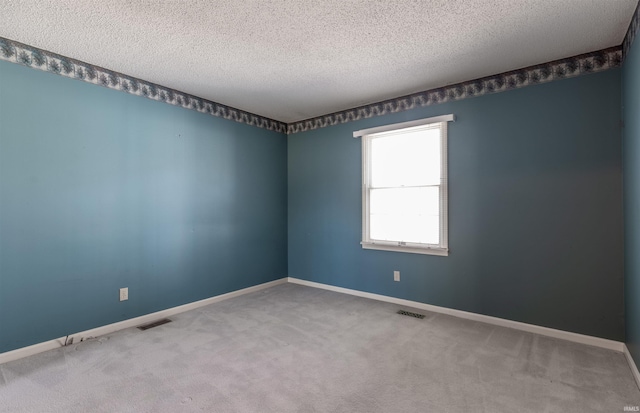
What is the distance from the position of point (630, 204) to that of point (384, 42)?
2.25 metres

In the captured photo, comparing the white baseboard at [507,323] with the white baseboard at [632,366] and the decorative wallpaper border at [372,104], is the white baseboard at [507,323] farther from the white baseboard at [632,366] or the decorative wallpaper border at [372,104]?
the decorative wallpaper border at [372,104]

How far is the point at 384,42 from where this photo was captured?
2.53 m

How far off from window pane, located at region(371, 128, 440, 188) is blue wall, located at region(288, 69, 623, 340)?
20cm

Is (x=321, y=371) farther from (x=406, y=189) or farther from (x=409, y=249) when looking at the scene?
(x=406, y=189)

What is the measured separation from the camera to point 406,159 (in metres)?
3.79

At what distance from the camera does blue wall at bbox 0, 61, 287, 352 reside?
99.0 inches

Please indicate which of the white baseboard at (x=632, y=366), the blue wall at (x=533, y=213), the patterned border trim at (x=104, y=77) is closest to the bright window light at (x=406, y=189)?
the blue wall at (x=533, y=213)

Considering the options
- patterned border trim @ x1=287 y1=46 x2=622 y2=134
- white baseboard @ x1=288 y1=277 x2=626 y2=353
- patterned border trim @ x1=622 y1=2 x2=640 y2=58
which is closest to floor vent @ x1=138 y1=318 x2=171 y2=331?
→ white baseboard @ x1=288 y1=277 x2=626 y2=353

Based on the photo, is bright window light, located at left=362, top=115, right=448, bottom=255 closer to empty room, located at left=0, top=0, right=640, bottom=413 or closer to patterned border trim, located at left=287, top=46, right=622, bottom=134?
empty room, located at left=0, top=0, right=640, bottom=413

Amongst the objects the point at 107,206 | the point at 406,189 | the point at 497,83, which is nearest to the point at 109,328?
the point at 107,206

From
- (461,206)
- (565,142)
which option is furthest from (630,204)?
(461,206)

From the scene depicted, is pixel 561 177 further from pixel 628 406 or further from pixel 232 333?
pixel 232 333

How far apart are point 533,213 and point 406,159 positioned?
1.44m

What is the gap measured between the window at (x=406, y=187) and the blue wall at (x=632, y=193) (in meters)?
1.40
